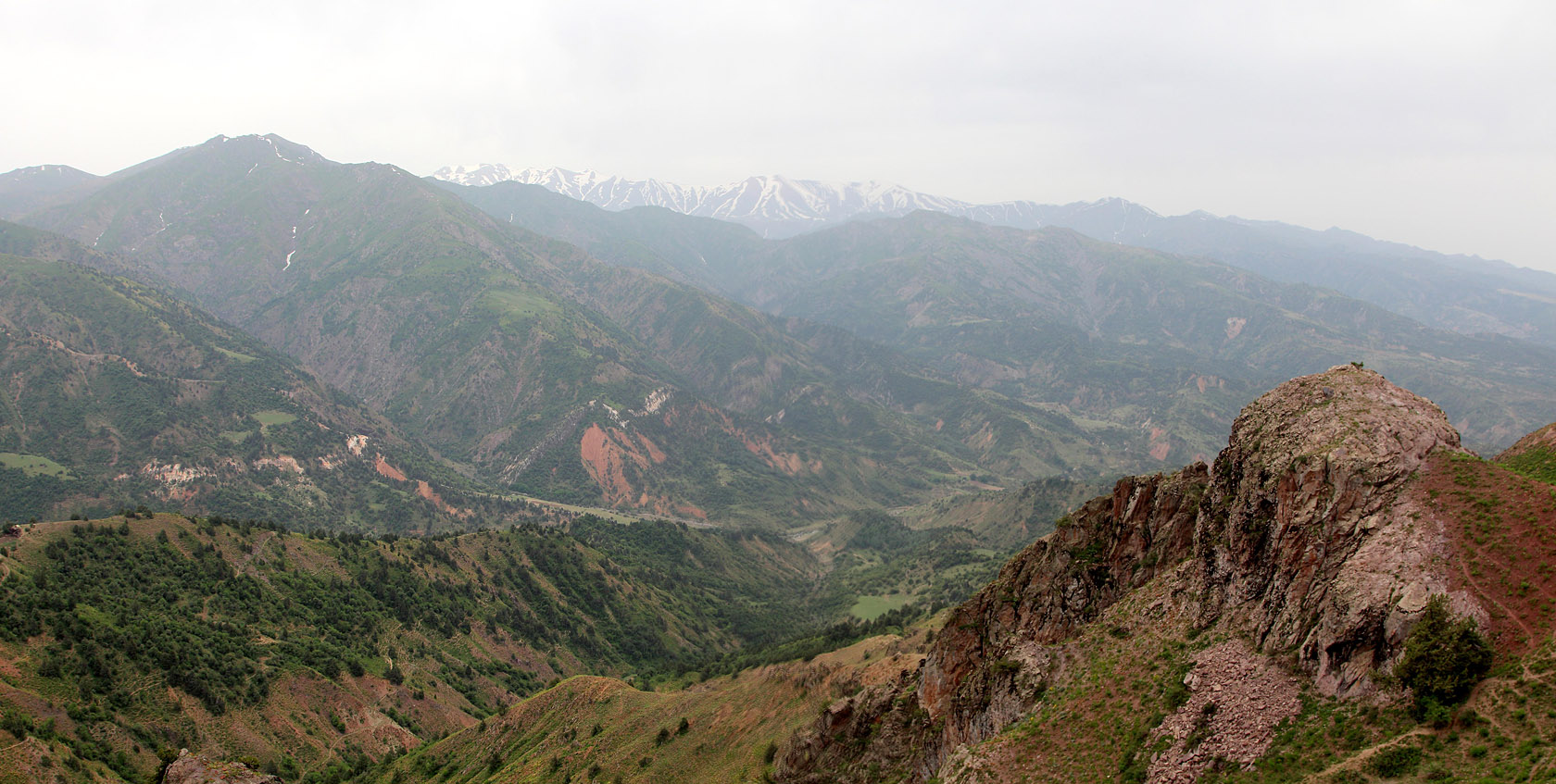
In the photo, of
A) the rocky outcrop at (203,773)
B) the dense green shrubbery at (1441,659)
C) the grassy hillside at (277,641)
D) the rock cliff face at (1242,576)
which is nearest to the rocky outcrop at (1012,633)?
the rock cliff face at (1242,576)

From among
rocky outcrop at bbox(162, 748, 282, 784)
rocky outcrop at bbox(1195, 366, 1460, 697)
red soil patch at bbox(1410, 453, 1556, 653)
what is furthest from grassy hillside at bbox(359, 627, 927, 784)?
Answer: red soil patch at bbox(1410, 453, 1556, 653)

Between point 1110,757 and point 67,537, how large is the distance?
444ft

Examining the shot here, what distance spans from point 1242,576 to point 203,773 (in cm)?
5784

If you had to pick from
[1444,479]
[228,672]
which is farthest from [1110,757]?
[228,672]

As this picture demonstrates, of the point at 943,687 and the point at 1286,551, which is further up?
the point at 1286,551

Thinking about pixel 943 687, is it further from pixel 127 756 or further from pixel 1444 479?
pixel 127 756

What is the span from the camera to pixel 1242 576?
38.6 m

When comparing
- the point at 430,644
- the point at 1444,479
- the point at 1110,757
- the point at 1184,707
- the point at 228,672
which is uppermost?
the point at 1444,479

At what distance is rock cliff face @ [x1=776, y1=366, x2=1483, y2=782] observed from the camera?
32188mm

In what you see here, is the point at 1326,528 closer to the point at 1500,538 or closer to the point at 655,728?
the point at 1500,538

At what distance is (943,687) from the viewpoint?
54.2 meters

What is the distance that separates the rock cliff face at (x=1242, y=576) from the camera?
32.2 metres

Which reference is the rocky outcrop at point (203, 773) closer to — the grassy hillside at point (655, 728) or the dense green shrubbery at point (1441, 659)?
the grassy hillside at point (655, 728)

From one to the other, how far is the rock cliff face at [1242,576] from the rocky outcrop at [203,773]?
37.5m
